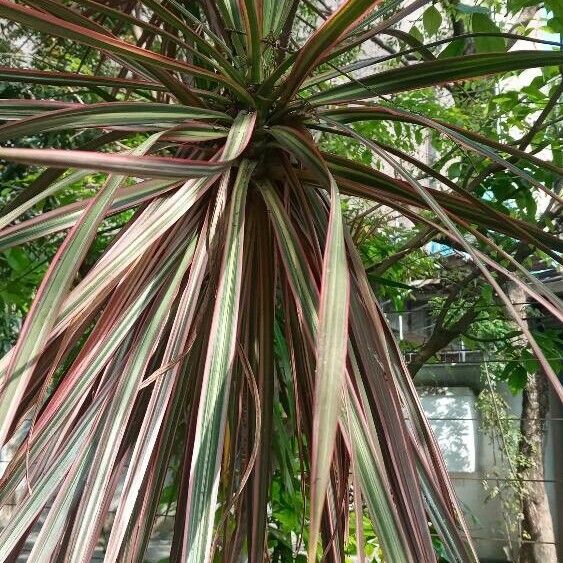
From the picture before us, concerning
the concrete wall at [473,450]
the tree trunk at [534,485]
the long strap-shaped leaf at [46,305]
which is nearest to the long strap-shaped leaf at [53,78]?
the long strap-shaped leaf at [46,305]

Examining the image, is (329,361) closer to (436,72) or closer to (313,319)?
(313,319)

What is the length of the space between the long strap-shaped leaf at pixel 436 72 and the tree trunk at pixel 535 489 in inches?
94.0

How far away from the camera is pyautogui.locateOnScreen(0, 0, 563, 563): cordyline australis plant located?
471 millimetres

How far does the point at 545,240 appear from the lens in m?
0.70

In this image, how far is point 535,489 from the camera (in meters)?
2.98

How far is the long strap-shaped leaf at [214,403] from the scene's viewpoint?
0.45 meters

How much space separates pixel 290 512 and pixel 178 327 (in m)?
0.79

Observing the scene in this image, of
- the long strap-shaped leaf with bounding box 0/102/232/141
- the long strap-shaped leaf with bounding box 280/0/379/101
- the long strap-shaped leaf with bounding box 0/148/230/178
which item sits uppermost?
the long strap-shaped leaf with bounding box 280/0/379/101

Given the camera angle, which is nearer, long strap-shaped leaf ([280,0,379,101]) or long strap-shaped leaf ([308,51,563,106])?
long strap-shaped leaf ([280,0,379,101])

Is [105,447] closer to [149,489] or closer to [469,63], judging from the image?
[149,489]

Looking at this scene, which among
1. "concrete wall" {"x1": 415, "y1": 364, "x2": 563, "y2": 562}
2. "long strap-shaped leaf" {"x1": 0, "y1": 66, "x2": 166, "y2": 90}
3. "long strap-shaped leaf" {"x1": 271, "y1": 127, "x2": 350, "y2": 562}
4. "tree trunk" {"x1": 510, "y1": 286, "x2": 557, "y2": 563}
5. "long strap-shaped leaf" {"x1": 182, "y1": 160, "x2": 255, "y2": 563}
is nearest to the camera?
"long strap-shaped leaf" {"x1": 271, "y1": 127, "x2": 350, "y2": 562}

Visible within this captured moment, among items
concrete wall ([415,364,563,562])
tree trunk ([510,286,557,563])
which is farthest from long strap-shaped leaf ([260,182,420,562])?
concrete wall ([415,364,563,562])

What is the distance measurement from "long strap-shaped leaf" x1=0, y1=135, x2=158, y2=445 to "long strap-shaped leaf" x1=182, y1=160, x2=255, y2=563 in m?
0.11

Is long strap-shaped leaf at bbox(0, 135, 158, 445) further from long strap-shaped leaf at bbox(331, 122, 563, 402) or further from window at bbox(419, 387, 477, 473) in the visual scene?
window at bbox(419, 387, 477, 473)
